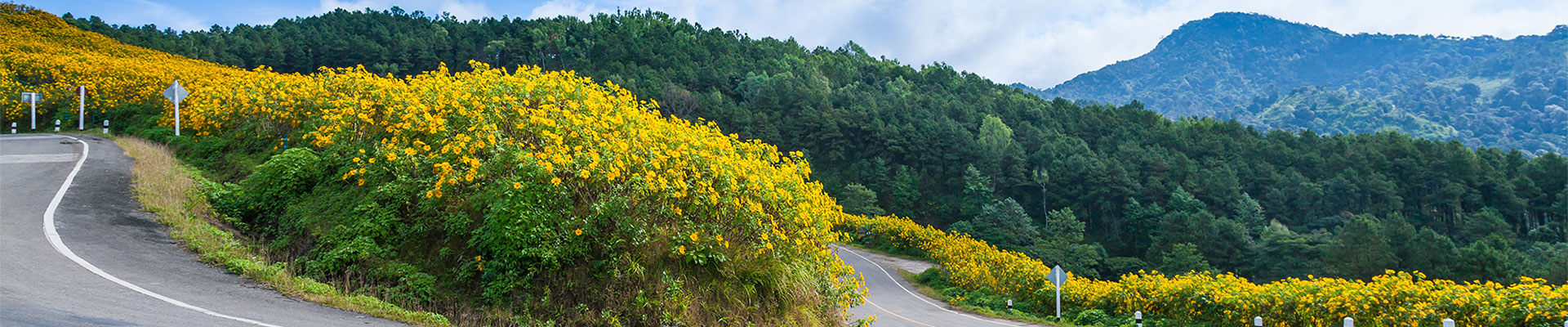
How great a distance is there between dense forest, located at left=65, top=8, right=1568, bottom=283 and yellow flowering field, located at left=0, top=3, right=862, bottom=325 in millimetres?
44579

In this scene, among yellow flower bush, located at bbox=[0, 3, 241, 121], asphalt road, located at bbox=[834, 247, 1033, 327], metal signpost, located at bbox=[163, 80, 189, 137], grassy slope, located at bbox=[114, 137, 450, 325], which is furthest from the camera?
yellow flower bush, located at bbox=[0, 3, 241, 121]

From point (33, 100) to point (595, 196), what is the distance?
1988 centimetres

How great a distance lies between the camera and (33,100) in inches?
717

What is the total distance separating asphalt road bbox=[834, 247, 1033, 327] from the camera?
16891 millimetres

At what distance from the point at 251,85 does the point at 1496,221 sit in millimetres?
76270

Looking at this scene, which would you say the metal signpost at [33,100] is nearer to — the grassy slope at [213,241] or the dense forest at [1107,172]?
the grassy slope at [213,241]

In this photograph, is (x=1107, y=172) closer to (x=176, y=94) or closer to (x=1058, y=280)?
(x=1058, y=280)

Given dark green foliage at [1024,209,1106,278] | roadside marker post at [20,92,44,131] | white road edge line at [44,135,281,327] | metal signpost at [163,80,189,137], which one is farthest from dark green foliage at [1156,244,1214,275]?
roadside marker post at [20,92,44,131]

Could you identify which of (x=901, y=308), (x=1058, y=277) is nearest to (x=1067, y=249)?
(x=901, y=308)

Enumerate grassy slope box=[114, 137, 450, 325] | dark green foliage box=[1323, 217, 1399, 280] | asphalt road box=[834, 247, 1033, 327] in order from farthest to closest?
dark green foliage box=[1323, 217, 1399, 280] < asphalt road box=[834, 247, 1033, 327] < grassy slope box=[114, 137, 450, 325]

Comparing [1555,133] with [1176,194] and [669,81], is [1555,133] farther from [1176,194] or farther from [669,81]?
[669,81]

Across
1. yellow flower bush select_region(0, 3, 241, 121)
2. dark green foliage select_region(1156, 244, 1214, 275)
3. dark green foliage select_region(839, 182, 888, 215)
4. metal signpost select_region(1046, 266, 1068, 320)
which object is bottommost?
dark green foliage select_region(1156, 244, 1214, 275)

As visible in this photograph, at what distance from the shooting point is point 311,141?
8.99 m

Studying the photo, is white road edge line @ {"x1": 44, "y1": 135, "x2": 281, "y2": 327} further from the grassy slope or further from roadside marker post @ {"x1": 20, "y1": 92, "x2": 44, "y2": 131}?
roadside marker post @ {"x1": 20, "y1": 92, "x2": 44, "y2": 131}
